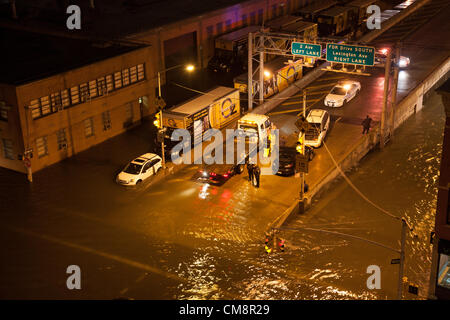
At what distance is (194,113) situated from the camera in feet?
137

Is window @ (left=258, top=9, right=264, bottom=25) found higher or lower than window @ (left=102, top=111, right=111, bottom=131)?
higher

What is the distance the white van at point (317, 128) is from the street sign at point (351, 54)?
14.5ft

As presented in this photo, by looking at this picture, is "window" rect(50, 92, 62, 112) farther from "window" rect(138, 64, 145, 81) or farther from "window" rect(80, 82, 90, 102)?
"window" rect(138, 64, 145, 81)

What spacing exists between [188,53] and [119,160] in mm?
21436

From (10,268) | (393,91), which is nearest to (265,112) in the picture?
(393,91)

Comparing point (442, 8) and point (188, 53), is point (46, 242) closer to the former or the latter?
point (188, 53)

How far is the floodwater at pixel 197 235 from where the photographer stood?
1101 inches

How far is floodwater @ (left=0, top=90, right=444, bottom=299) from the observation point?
28.0 meters

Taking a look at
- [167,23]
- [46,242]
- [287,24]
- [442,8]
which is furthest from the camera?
[442,8]

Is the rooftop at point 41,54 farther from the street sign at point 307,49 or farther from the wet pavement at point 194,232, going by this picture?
the street sign at point 307,49

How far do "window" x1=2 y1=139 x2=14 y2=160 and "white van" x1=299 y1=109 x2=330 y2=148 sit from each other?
20470 mm
